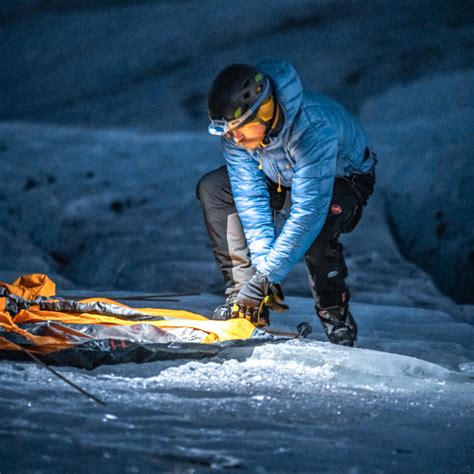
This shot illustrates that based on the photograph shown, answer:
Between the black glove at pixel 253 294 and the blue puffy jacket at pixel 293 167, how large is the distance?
0.03m

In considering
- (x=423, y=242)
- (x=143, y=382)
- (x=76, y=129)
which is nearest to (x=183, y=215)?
(x=76, y=129)

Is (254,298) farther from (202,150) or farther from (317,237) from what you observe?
(202,150)

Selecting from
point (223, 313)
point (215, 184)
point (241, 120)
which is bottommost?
point (223, 313)

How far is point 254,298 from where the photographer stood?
317 cm

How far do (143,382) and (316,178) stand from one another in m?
0.99

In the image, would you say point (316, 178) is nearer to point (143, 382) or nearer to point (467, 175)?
point (143, 382)

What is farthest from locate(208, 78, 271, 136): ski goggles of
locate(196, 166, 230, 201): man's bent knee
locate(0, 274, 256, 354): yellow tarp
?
locate(0, 274, 256, 354): yellow tarp

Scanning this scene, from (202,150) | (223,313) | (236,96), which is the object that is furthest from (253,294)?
(202,150)

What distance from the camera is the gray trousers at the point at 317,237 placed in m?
3.31

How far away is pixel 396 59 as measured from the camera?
19.5 ft

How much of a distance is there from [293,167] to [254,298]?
49cm

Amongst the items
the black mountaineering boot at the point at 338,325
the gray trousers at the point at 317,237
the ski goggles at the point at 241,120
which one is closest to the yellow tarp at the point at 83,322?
the gray trousers at the point at 317,237

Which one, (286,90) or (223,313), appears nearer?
(286,90)

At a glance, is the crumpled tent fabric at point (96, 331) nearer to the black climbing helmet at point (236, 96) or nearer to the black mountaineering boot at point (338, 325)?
the black mountaineering boot at point (338, 325)
